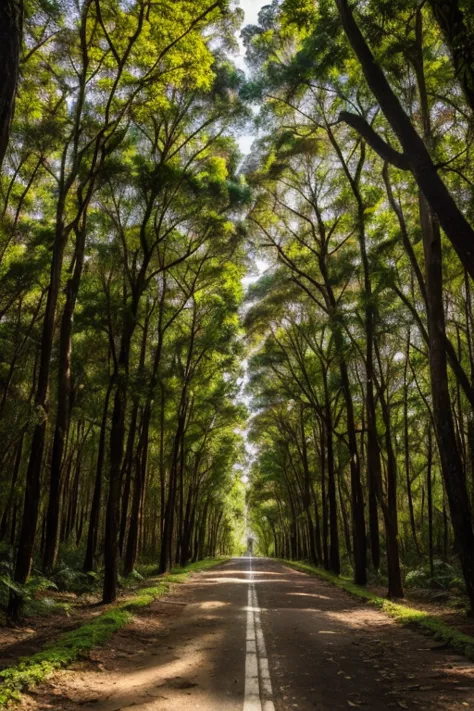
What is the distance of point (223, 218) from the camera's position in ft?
54.1

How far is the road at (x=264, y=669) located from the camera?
5121 mm

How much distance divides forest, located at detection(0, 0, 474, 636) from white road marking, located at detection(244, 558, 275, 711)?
156 inches

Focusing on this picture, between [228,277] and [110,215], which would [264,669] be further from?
[228,277]

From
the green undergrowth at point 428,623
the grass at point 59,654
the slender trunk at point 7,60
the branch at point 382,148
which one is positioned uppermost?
the branch at point 382,148

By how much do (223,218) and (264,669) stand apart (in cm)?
1347

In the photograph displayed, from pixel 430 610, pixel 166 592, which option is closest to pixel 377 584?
pixel 430 610

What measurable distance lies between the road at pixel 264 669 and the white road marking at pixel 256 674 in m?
0.01

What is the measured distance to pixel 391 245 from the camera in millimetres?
14992

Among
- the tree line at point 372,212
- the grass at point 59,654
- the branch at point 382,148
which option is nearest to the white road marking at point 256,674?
the grass at point 59,654

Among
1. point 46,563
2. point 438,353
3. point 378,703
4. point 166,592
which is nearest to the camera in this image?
point 378,703

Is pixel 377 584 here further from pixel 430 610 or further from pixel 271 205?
pixel 271 205

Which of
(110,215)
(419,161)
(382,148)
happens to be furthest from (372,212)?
(419,161)

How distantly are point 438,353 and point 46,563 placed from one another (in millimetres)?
11904

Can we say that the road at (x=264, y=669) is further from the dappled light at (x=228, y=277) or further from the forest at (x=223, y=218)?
the forest at (x=223, y=218)
